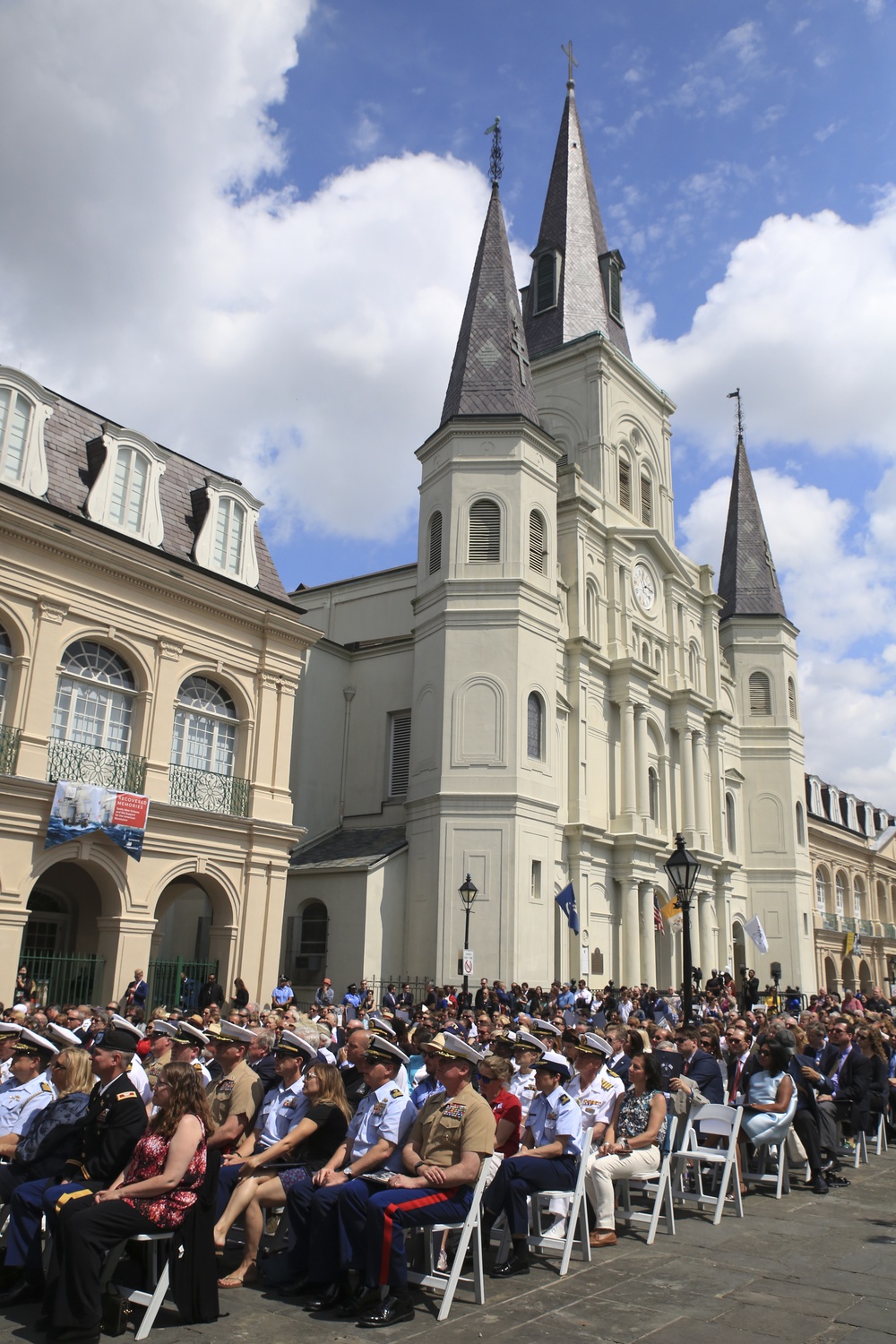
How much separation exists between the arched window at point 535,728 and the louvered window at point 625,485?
14.0 meters

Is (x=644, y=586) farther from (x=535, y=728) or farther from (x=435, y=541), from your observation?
(x=535, y=728)

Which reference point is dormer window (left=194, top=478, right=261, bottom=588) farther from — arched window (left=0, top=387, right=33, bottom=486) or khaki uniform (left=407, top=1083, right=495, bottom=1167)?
khaki uniform (left=407, top=1083, right=495, bottom=1167)

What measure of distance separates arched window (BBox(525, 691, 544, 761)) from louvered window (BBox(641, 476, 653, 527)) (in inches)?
596

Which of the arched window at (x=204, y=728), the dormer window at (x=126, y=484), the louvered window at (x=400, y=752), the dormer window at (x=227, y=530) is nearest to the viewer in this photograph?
the dormer window at (x=126, y=484)

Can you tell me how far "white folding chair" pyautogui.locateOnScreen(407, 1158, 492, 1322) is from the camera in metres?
6.89

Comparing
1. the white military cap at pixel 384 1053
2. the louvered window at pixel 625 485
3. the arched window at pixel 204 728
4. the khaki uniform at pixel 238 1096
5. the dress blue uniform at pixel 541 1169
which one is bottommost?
the dress blue uniform at pixel 541 1169

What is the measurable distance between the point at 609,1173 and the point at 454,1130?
2.06 metres

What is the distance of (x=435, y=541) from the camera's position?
111 ft

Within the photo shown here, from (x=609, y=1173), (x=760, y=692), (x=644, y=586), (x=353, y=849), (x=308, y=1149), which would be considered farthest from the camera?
(x=760, y=692)

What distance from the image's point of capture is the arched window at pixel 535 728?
31.8 meters

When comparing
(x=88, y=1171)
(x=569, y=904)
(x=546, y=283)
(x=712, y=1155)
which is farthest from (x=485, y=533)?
(x=88, y=1171)

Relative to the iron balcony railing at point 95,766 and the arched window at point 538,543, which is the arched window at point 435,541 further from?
the iron balcony railing at point 95,766

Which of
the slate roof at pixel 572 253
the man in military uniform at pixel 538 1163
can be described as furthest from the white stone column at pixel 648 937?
the man in military uniform at pixel 538 1163

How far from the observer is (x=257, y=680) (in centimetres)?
2570
